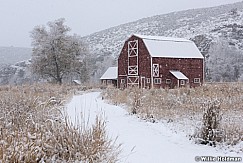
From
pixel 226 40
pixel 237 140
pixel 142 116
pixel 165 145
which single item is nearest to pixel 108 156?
pixel 165 145

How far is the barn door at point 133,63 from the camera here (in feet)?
110

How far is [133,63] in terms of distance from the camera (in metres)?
34.2

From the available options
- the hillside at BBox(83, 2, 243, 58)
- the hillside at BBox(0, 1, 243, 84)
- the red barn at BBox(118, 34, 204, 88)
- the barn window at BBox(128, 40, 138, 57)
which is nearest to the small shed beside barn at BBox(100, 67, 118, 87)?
the red barn at BBox(118, 34, 204, 88)

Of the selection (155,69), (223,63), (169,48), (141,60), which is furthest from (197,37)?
(155,69)

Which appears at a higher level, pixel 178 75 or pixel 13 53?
pixel 13 53

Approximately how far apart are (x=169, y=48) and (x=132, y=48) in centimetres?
430

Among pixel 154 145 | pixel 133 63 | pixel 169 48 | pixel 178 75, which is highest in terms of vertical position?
pixel 169 48

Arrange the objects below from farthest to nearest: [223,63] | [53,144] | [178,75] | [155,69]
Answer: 1. [223,63]
2. [178,75]
3. [155,69]
4. [53,144]

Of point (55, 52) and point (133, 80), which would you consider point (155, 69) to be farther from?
point (55, 52)

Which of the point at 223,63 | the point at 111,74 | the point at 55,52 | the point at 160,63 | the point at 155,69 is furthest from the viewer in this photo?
the point at 223,63

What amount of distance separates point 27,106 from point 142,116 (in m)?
3.85

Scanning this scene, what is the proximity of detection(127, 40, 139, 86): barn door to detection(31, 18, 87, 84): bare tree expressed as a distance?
1075cm

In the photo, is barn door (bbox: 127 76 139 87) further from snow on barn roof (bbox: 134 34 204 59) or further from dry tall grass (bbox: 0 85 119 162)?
dry tall grass (bbox: 0 85 119 162)

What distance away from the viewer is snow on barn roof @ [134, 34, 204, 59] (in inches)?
1266
